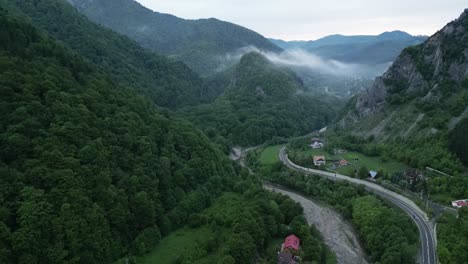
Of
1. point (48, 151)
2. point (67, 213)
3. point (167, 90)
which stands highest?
point (48, 151)

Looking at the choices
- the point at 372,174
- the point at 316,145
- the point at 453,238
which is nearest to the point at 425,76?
the point at 316,145

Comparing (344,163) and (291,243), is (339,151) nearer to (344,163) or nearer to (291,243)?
(344,163)

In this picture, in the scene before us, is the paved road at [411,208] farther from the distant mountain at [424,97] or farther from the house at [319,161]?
the distant mountain at [424,97]

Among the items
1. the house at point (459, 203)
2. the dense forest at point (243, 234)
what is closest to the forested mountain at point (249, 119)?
the dense forest at point (243, 234)

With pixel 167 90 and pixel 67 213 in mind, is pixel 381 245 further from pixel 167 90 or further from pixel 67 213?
pixel 167 90

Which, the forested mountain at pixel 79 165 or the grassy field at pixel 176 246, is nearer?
the forested mountain at pixel 79 165

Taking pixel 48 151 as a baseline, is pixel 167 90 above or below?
below

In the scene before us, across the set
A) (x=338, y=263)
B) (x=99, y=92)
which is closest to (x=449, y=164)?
(x=338, y=263)
